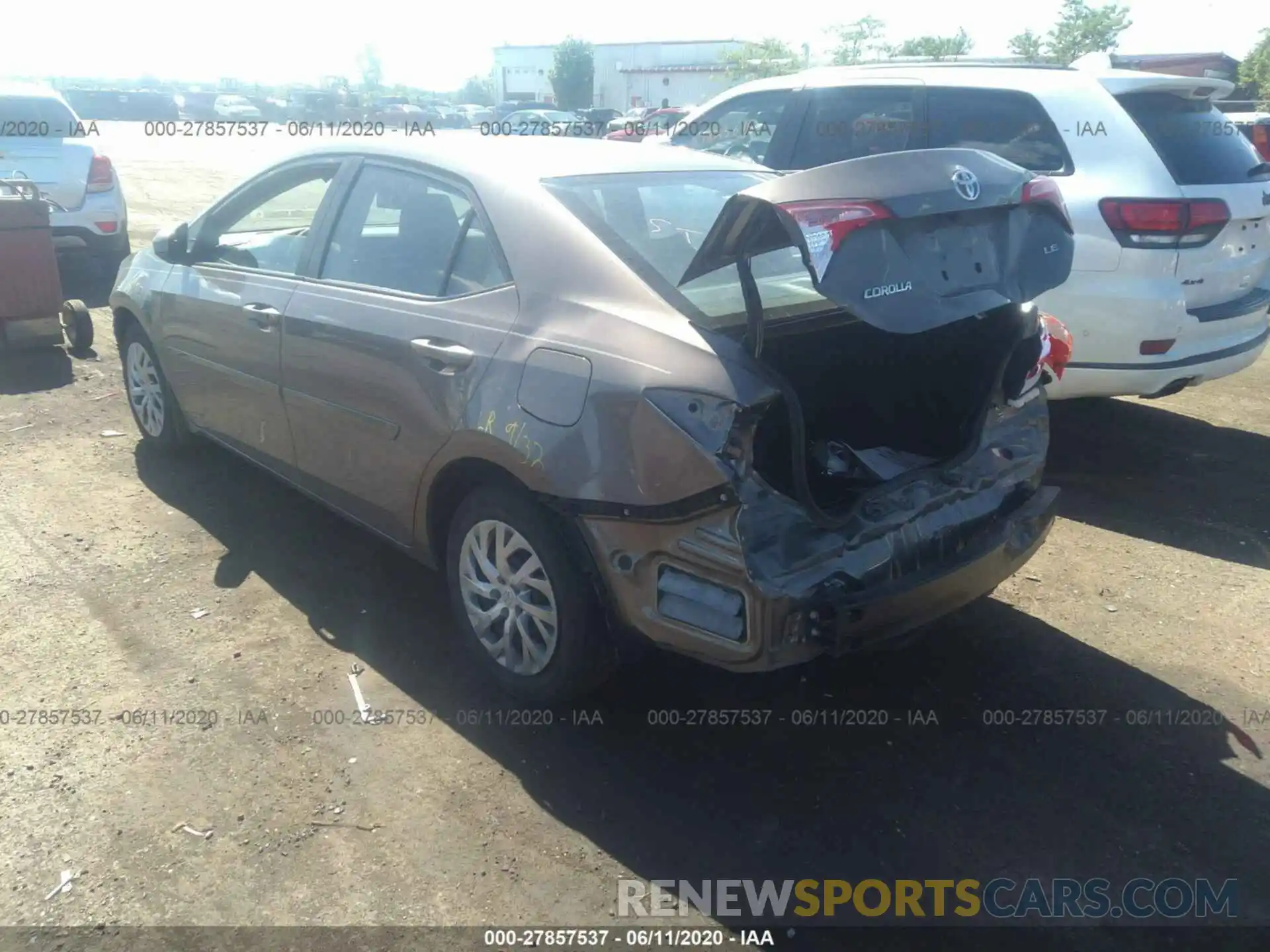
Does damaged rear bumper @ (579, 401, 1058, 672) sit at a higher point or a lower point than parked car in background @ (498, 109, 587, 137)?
lower

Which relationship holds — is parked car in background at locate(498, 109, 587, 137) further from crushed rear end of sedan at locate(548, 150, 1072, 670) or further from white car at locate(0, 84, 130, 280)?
crushed rear end of sedan at locate(548, 150, 1072, 670)

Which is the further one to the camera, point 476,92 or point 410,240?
point 476,92

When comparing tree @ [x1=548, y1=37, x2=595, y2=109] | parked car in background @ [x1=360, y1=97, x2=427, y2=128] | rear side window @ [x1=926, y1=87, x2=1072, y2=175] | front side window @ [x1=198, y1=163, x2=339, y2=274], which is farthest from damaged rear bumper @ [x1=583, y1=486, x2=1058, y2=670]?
tree @ [x1=548, y1=37, x2=595, y2=109]

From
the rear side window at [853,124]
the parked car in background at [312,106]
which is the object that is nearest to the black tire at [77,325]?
the rear side window at [853,124]

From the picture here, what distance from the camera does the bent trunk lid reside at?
2.63m

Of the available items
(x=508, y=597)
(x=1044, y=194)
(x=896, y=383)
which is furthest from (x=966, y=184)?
(x=508, y=597)

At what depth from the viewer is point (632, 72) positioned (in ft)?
208

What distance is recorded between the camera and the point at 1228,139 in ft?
18.0

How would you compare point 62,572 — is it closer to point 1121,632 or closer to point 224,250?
point 224,250

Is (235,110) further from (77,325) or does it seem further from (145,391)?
(145,391)

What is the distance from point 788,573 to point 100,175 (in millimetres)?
9190

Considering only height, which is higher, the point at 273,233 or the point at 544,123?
the point at 544,123

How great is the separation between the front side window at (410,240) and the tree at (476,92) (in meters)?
77.7

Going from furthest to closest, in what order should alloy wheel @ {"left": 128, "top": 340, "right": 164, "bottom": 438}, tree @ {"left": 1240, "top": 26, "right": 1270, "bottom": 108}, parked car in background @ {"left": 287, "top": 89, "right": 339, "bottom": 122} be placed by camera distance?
parked car in background @ {"left": 287, "top": 89, "right": 339, "bottom": 122} < tree @ {"left": 1240, "top": 26, "right": 1270, "bottom": 108} < alloy wheel @ {"left": 128, "top": 340, "right": 164, "bottom": 438}
